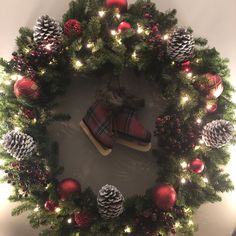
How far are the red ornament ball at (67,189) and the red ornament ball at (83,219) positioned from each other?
89 mm

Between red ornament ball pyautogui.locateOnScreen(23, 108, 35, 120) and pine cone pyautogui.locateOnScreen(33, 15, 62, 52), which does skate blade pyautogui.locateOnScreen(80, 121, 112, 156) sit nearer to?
red ornament ball pyautogui.locateOnScreen(23, 108, 35, 120)

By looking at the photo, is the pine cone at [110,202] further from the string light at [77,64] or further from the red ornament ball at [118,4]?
the red ornament ball at [118,4]

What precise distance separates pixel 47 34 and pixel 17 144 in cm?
48

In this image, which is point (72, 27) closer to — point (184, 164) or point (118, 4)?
point (118, 4)

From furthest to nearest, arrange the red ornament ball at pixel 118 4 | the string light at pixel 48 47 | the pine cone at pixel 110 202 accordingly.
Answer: the red ornament ball at pixel 118 4 < the string light at pixel 48 47 < the pine cone at pixel 110 202

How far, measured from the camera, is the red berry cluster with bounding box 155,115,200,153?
137 centimetres

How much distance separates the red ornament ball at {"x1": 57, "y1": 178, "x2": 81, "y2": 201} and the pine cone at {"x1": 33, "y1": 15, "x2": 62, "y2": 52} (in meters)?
0.57

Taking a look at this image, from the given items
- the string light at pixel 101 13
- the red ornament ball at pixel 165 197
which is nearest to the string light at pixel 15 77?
the string light at pixel 101 13

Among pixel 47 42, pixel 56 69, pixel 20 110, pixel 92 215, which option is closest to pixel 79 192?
pixel 92 215

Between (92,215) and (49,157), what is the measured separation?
307 mm

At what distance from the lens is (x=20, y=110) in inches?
56.2

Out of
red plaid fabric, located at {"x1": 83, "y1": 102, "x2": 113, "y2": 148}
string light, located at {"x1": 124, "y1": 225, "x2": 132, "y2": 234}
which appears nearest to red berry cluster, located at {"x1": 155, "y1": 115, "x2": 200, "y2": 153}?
red plaid fabric, located at {"x1": 83, "y1": 102, "x2": 113, "y2": 148}

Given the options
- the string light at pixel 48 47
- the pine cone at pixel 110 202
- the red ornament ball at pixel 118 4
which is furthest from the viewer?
the red ornament ball at pixel 118 4

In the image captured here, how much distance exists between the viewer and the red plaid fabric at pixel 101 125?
1468mm
